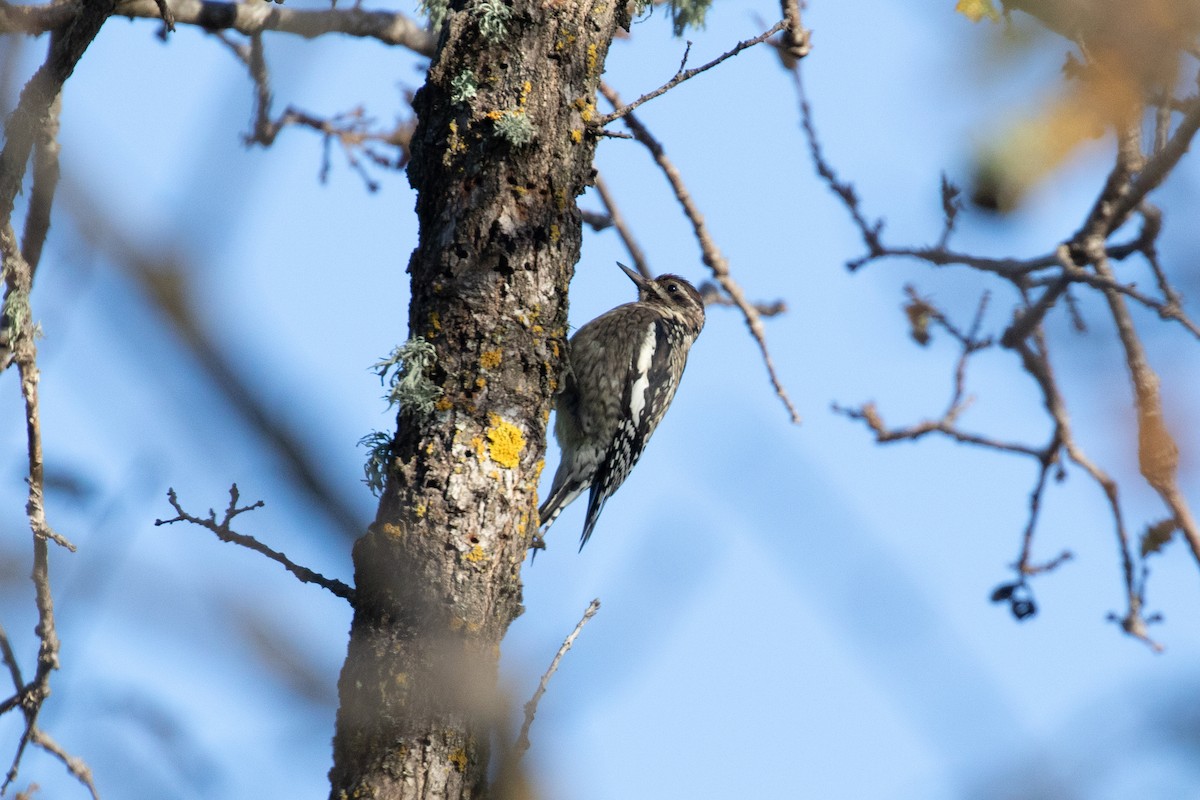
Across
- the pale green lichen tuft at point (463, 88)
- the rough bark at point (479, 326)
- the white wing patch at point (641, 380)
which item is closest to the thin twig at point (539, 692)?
the rough bark at point (479, 326)

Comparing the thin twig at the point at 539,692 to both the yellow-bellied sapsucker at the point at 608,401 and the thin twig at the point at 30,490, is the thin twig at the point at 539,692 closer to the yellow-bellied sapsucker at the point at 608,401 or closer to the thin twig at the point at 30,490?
the thin twig at the point at 30,490

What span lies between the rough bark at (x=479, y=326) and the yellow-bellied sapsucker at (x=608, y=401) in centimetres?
214

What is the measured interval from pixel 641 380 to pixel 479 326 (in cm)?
278

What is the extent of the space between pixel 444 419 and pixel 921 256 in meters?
1.61

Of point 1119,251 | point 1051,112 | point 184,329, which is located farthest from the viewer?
point 1119,251

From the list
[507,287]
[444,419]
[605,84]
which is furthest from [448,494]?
[605,84]

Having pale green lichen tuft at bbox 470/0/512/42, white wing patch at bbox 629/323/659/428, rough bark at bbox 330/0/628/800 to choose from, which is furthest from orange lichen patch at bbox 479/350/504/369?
white wing patch at bbox 629/323/659/428

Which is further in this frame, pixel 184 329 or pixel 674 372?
pixel 674 372

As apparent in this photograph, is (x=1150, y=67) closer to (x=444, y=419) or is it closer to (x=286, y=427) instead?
(x=286, y=427)

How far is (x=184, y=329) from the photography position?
763 mm

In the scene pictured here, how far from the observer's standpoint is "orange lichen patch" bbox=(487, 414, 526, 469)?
126 inches

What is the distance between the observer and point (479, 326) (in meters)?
3.33

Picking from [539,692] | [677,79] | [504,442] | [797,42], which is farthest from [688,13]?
[539,692]

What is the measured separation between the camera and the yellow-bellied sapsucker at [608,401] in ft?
19.4
